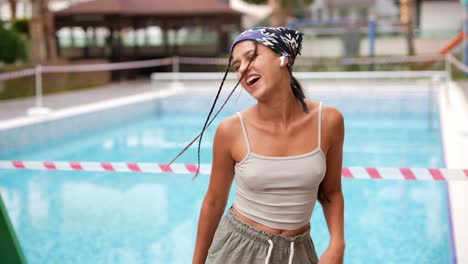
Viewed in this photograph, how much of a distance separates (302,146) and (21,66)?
605 inches

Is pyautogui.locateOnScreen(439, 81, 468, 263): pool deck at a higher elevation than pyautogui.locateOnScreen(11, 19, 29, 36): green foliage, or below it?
below

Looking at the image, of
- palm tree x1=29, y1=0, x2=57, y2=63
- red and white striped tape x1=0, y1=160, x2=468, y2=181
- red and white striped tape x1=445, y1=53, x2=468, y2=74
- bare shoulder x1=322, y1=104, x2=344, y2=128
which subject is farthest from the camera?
palm tree x1=29, y1=0, x2=57, y2=63

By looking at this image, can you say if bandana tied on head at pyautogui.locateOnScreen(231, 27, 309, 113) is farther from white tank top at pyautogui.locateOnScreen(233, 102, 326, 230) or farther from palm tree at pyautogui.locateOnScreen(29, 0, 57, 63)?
palm tree at pyautogui.locateOnScreen(29, 0, 57, 63)

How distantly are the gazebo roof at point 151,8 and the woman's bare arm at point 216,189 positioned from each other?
70.4 feet

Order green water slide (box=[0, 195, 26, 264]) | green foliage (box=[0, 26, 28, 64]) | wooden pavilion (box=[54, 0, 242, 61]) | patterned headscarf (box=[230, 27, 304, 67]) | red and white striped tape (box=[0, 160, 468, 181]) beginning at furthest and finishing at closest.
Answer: wooden pavilion (box=[54, 0, 242, 61]), green foliage (box=[0, 26, 28, 64]), red and white striped tape (box=[0, 160, 468, 181]), green water slide (box=[0, 195, 26, 264]), patterned headscarf (box=[230, 27, 304, 67])

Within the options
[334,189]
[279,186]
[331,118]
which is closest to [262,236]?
[279,186]

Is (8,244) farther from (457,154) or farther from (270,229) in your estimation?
(457,154)

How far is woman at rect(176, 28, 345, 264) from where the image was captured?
6.19 feet

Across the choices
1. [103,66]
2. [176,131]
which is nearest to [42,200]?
[176,131]

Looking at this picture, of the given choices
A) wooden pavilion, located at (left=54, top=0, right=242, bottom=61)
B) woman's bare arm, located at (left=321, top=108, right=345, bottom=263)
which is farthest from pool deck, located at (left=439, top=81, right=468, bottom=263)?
wooden pavilion, located at (left=54, top=0, right=242, bottom=61)

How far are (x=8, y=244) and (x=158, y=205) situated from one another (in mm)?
4041

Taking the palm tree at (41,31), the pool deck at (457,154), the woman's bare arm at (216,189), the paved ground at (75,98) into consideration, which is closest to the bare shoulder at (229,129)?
the woman's bare arm at (216,189)

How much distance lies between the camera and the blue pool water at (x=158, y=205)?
19.9 ft

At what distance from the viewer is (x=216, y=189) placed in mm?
2047
